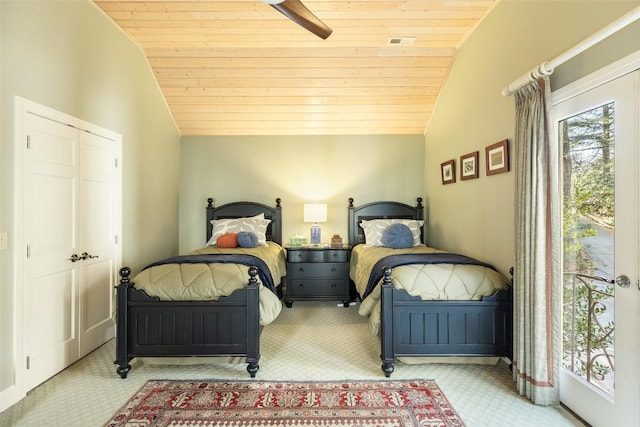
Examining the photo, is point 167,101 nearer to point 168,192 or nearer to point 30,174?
point 168,192

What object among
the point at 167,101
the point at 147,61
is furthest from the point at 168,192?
the point at 147,61

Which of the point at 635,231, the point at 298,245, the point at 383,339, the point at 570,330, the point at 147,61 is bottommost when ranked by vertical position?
the point at 383,339

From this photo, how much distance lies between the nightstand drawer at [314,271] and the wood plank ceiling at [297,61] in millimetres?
1991

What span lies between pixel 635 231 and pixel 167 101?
4754mm

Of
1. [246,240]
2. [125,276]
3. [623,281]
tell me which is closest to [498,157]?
[623,281]

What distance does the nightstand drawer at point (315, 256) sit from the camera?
4.12 m

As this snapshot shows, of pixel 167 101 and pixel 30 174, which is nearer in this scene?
pixel 30 174

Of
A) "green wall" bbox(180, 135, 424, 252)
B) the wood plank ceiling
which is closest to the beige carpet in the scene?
"green wall" bbox(180, 135, 424, 252)

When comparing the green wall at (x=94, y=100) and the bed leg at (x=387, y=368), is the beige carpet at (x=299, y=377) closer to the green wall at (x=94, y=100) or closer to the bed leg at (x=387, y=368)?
the bed leg at (x=387, y=368)

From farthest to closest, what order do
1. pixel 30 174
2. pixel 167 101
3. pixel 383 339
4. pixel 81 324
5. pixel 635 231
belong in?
pixel 167 101
pixel 81 324
pixel 383 339
pixel 30 174
pixel 635 231

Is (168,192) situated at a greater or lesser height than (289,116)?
lesser

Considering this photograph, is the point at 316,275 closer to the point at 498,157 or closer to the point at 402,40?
the point at 498,157

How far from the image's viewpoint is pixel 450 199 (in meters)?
3.88

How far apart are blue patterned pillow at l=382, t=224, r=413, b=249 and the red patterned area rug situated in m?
1.81
